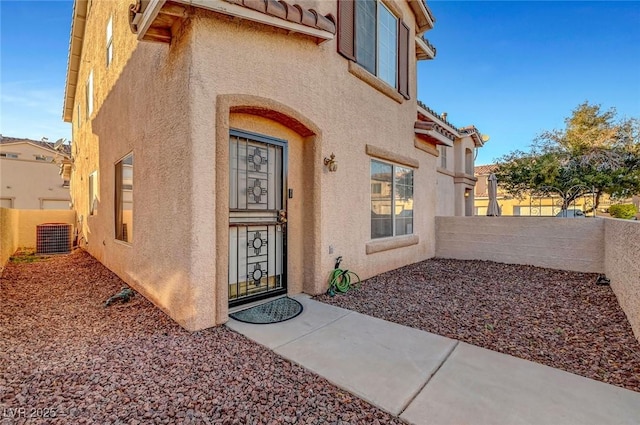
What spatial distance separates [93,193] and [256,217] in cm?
813

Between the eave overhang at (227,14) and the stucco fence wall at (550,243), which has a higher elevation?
the eave overhang at (227,14)

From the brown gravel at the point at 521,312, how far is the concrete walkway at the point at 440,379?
397 millimetres

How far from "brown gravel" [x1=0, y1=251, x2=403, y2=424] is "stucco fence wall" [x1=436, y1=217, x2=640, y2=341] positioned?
209 inches

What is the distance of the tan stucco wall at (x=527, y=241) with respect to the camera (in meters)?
7.84

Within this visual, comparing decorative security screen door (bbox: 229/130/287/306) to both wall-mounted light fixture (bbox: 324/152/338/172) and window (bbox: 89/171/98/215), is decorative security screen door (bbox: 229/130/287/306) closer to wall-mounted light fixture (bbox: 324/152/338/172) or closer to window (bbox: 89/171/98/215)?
wall-mounted light fixture (bbox: 324/152/338/172)

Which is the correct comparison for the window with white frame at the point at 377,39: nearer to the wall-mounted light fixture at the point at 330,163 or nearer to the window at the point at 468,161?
the wall-mounted light fixture at the point at 330,163

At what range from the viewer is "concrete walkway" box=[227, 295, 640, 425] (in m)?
2.49

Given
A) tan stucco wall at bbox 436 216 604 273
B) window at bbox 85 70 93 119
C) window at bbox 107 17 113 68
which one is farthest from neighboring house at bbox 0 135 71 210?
tan stucco wall at bbox 436 216 604 273

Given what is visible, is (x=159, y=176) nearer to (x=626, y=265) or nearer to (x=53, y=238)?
(x=626, y=265)

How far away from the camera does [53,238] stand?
11.4 meters

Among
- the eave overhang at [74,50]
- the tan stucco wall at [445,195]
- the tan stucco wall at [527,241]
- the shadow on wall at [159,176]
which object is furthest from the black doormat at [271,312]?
the eave overhang at [74,50]

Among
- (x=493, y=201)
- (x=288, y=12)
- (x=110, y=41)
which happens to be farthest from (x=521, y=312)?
(x=110, y=41)

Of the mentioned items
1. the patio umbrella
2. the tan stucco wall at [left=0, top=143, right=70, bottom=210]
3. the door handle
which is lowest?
the door handle

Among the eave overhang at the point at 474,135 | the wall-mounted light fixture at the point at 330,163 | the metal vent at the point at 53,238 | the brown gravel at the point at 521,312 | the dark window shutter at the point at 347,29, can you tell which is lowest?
the brown gravel at the point at 521,312
